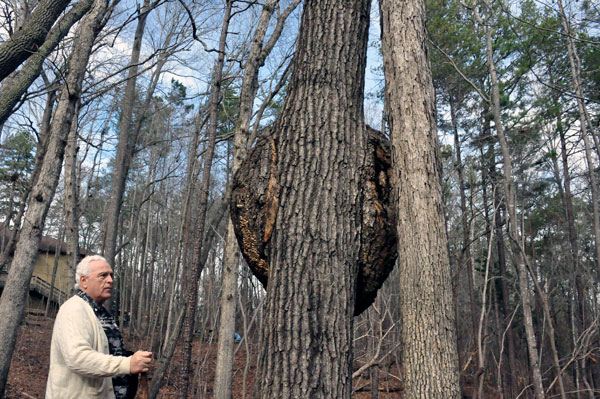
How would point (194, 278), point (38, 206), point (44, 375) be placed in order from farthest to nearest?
1. point (44, 375)
2. point (194, 278)
3. point (38, 206)

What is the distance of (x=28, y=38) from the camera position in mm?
5254

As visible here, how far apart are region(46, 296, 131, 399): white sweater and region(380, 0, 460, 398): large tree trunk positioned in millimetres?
1933

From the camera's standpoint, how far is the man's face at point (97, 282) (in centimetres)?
286

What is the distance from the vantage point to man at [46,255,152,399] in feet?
8.29

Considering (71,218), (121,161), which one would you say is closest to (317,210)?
(71,218)

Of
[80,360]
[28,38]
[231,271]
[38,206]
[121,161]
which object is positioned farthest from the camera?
[121,161]

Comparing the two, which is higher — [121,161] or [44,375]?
[121,161]

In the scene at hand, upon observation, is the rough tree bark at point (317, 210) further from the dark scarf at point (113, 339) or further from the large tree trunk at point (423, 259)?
the dark scarf at point (113, 339)

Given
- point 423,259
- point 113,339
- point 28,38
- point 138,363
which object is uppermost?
point 28,38

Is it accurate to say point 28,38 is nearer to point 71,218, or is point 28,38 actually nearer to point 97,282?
point 71,218

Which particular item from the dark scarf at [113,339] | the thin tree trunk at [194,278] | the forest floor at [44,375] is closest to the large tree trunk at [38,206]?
the thin tree trunk at [194,278]

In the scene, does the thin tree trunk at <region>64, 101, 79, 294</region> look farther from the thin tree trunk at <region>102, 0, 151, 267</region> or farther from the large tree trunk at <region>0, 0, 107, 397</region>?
the thin tree trunk at <region>102, 0, 151, 267</region>

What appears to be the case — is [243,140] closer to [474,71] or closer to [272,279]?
[272,279]

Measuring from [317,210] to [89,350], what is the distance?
1.58 m
